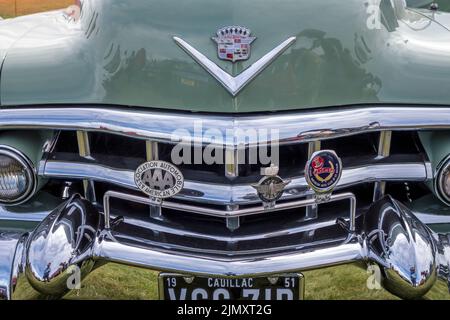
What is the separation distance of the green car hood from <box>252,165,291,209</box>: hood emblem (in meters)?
0.22

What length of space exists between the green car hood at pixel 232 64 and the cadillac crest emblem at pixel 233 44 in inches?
0.8

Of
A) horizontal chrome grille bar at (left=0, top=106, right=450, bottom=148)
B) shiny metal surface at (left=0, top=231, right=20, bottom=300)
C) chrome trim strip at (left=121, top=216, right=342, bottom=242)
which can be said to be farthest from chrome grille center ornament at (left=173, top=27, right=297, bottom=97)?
shiny metal surface at (left=0, top=231, right=20, bottom=300)

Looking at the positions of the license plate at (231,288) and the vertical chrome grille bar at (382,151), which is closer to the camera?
the license plate at (231,288)

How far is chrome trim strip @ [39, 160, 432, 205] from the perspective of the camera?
6.76ft

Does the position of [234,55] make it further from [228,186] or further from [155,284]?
[155,284]

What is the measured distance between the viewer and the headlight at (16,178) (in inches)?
85.4

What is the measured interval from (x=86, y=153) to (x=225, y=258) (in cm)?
66

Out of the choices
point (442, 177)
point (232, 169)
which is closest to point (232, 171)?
point (232, 169)

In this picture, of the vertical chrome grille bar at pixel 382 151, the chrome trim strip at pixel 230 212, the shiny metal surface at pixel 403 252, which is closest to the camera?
the shiny metal surface at pixel 403 252

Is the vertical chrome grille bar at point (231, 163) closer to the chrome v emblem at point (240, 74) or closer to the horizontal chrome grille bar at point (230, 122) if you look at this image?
the horizontal chrome grille bar at point (230, 122)

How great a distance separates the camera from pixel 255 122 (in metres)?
2.00

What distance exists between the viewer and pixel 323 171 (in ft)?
6.61

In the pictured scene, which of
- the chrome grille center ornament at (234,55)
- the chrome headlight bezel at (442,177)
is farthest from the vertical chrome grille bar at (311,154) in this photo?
the chrome headlight bezel at (442,177)

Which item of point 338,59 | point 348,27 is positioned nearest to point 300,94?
point 338,59
